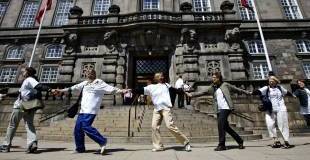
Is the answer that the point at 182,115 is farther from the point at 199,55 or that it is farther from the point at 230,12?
the point at 230,12

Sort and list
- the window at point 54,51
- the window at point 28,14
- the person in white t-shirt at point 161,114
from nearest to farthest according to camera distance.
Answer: the person in white t-shirt at point 161,114, the window at point 54,51, the window at point 28,14

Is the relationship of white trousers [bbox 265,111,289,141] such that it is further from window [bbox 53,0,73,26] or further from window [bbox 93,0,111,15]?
window [bbox 53,0,73,26]

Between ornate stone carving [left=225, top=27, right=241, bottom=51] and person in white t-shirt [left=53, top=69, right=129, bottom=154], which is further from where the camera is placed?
ornate stone carving [left=225, top=27, right=241, bottom=51]

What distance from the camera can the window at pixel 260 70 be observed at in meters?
18.5

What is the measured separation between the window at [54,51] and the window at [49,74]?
1.17 meters

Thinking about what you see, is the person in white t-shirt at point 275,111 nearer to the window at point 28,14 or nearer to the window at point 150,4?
the window at point 150,4

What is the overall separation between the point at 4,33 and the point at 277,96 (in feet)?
76.1

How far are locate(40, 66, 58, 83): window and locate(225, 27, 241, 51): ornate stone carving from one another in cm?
1367

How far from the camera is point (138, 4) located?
2042 cm

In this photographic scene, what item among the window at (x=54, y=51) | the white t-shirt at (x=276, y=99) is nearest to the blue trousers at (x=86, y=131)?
the white t-shirt at (x=276, y=99)

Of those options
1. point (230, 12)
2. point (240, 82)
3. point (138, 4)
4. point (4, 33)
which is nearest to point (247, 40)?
point (230, 12)

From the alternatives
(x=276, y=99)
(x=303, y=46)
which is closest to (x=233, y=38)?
(x=303, y=46)

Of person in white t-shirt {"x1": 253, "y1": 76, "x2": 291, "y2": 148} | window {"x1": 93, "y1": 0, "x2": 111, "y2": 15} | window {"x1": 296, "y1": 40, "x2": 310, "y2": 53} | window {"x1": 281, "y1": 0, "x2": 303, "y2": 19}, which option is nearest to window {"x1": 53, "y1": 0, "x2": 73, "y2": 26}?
window {"x1": 93, "y1": 0, "x2": 111, "y2": 15}

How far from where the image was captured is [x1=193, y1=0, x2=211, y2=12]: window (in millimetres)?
20719
